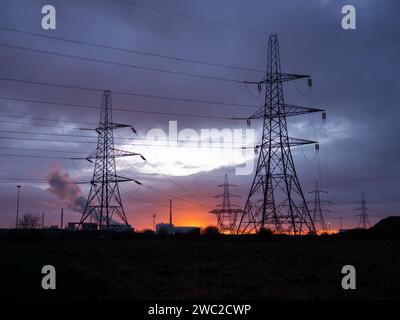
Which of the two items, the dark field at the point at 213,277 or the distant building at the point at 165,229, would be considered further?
the distant building at the point at 165,229

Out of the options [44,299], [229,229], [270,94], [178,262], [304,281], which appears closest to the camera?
[44,299]

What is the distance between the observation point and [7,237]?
3071 inches

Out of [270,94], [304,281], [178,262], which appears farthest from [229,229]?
[304,281]

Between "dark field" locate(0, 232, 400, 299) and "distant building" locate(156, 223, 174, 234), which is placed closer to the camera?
"dark field" locate(0, 232, 400, 299)

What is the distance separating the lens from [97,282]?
24359 millimetres

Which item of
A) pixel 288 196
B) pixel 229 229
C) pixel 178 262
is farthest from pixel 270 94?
pixel 229 229

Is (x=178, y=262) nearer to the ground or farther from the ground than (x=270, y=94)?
nearer to the ground

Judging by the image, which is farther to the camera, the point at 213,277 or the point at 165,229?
the point at 165,229
